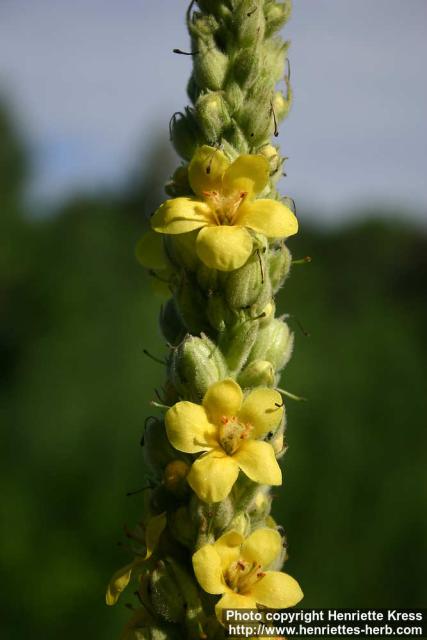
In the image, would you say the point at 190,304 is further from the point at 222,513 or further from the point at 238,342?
the point at 222,513

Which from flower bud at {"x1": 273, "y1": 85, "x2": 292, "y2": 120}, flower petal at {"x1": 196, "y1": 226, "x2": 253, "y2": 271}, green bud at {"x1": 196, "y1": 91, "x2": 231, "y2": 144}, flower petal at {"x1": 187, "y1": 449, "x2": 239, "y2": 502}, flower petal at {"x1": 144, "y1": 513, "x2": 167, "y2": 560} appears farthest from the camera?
flower bud at {"x1": 273, "y1": 85, "x2": 292, "y2": 120}

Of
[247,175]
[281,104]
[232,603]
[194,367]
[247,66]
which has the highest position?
[247,66]

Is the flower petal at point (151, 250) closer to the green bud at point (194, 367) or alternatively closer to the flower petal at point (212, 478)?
the green bud at point (194, 367)

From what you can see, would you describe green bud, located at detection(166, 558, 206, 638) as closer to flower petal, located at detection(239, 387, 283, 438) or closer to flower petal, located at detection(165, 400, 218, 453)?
flower petal, located at detection(165, 400, 218, 453)

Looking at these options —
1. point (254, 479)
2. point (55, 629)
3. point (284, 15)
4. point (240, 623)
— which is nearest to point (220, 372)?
point (254, 479)

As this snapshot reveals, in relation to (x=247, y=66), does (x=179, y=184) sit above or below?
below

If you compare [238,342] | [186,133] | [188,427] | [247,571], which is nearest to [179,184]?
[186,133]

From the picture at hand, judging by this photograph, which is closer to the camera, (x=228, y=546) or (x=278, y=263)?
(x=228, y=546)

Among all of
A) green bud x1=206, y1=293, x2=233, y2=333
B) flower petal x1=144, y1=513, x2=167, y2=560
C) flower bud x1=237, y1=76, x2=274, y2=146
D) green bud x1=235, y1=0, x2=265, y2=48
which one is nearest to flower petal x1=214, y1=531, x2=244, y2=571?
flower petal x1=144, y1=513, x2=167, y2=560
